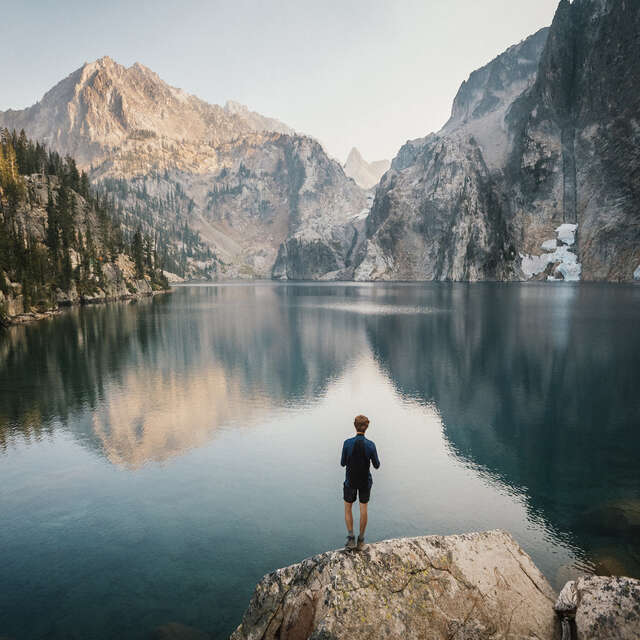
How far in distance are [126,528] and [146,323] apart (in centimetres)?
5853

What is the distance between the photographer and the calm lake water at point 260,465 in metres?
13.1

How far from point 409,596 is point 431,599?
43 centimetres

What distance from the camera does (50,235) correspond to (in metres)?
103

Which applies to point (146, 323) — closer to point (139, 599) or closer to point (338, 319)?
point (338, 319)

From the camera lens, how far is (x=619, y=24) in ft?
577

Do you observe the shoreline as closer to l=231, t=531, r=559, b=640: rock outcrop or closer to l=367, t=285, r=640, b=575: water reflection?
l=367, t=285, r=640, b=575: water reflection

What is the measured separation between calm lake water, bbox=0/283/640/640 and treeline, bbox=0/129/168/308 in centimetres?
3832

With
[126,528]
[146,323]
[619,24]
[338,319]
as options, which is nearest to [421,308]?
[338,319]

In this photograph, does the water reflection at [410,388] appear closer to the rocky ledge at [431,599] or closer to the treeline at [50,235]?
the rocky ledge at [431,599]

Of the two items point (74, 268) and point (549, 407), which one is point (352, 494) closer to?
point (549, 407)

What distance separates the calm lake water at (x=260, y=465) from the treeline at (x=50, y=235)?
38324mm

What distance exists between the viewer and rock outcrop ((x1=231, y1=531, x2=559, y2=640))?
27.0 feet

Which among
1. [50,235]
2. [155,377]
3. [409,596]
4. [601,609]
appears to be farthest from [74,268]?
[601,609]

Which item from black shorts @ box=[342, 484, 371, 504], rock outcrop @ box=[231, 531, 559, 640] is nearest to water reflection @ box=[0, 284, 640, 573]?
rock outcrop @ box=[231, 531, 559, 640]
